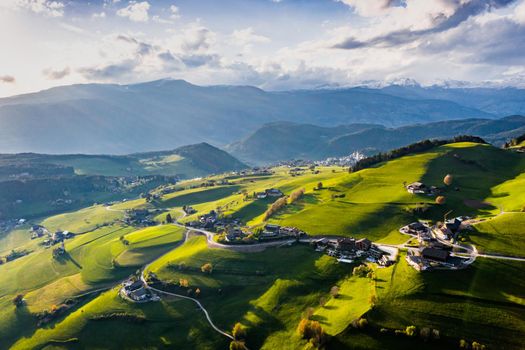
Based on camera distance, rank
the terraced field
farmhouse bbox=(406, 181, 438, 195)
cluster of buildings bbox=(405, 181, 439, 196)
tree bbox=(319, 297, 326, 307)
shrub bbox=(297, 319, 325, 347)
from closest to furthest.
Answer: shrub bbox=(297, 319, 325, 347), the terraced field, tree bbox=(319, 297, 326, 307), cluster of buildings bbox=(405, 181, 439, 196), farmhouse bbox=(406, 181, 438, 195)

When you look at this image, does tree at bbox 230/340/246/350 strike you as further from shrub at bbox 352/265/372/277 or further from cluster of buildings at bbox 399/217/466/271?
cluster of buildings at bbox 399/217/466/271

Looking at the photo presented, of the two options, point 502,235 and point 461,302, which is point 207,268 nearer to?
point 461,302

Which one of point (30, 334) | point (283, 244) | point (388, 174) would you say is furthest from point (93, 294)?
point (388, 174)

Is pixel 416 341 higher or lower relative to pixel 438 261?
lower

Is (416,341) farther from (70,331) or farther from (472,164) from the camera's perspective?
(472,164)

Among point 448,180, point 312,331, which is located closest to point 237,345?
point 312,331

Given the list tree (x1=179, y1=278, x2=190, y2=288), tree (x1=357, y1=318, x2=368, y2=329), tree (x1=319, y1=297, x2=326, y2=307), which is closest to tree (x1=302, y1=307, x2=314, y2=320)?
tree (x1=319, y1=297, x2=326, y2=307)
